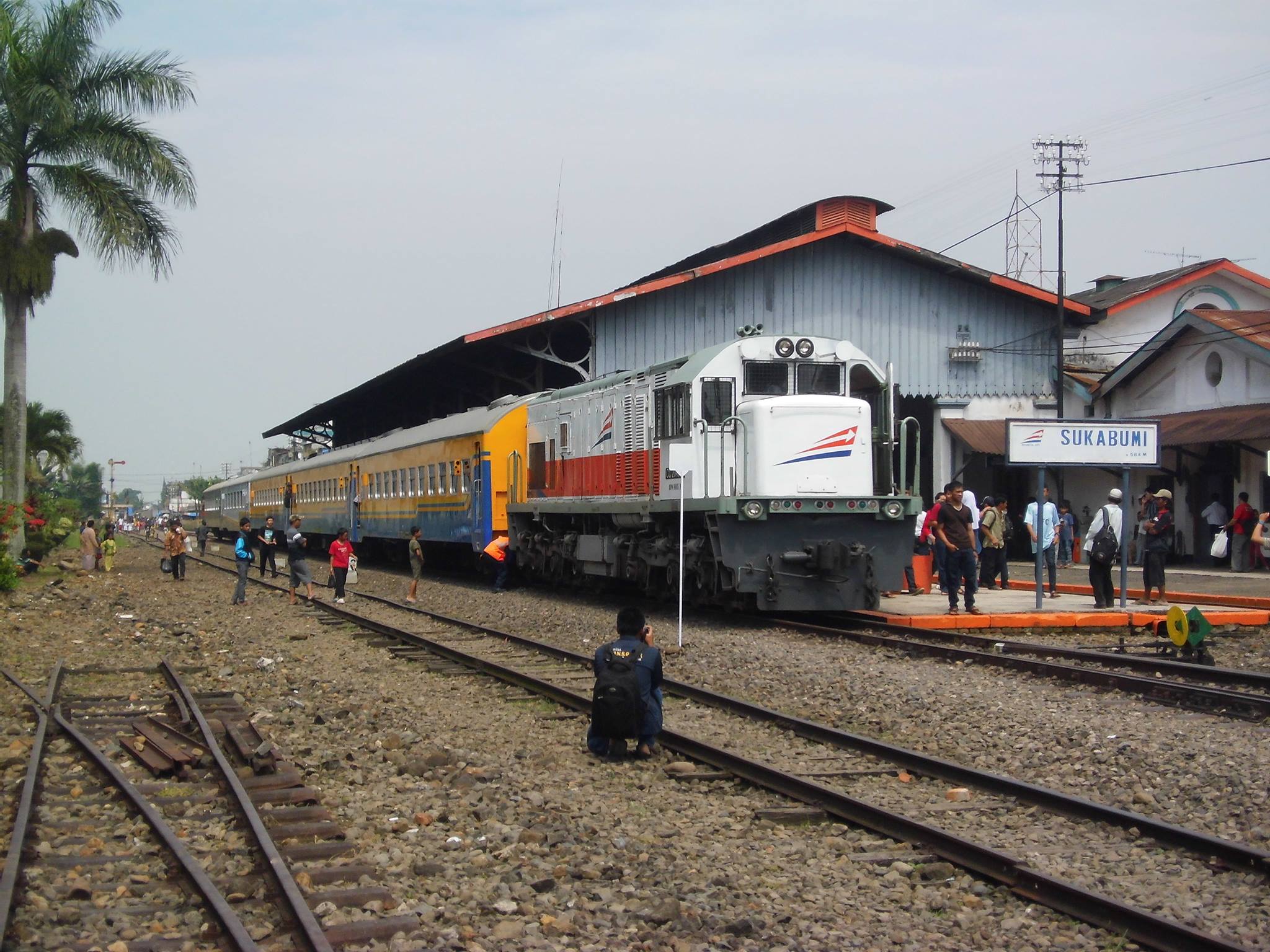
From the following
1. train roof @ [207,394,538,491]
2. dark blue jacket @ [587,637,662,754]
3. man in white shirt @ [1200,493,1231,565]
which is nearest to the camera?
dark blue jacket @ [587,637,662,754]

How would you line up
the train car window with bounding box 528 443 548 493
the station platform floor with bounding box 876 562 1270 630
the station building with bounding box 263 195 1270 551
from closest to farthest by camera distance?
the station platform floor with bounding box 876 562 1270 630 → the train car window with bounding box 528 443 548 493 → the station building with bounding box 263 195 1270 551

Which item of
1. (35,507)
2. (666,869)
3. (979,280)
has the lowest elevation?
(666,869)

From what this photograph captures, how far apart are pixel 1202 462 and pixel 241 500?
40250 millimetres

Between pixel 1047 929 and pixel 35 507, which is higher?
pixel 35 507

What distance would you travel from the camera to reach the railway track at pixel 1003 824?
16.9ft

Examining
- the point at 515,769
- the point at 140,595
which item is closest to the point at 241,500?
the point at 140,595

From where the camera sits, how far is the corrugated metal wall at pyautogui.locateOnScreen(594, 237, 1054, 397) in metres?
28.5

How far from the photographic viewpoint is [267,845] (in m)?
6.05

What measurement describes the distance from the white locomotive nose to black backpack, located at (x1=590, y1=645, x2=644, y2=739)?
6.82m

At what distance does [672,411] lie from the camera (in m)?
15.9

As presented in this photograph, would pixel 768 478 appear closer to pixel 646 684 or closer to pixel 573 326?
pixel 646 684

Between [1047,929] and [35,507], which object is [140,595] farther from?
[1047,929]

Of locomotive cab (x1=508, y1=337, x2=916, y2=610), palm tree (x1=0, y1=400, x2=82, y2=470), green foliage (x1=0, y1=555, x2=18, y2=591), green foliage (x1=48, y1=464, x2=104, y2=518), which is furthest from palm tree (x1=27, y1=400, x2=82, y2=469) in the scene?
green foliage (x1=48, y1=464, x2=104, y2=518)

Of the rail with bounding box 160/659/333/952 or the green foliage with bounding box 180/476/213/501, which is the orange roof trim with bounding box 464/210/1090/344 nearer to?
the rail with bounding box 160/659/333/952
